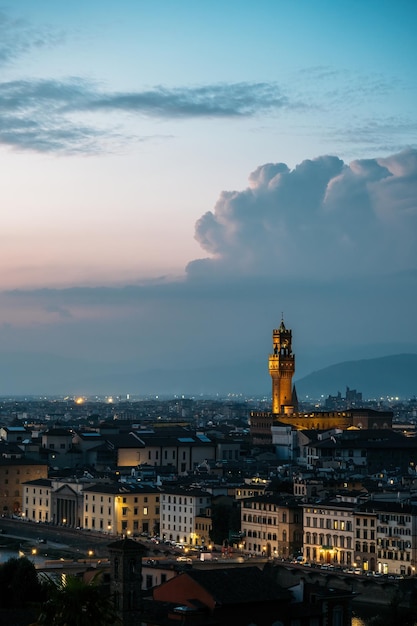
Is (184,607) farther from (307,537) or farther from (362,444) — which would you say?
A: (362,444)

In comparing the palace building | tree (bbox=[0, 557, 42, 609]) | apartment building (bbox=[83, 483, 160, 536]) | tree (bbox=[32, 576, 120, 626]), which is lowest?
tree (bbox=[0, 557, 42, 609])

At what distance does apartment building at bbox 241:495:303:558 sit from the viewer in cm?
7031

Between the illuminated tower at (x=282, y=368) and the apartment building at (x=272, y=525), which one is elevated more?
the illuminated tower at (x=282, y=368)

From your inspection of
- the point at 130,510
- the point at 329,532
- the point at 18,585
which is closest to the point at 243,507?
the point at 329,532

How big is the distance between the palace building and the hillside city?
120mm

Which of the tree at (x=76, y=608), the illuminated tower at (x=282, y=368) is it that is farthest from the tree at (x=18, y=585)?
the illuminated tower at (x=282, y=368)

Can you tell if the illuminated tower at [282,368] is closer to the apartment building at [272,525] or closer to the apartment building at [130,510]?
the apartment building at [130,510]

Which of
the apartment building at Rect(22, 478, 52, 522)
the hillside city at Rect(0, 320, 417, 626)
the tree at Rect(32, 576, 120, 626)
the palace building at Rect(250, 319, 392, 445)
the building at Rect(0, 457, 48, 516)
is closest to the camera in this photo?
the tree at Rect(32, 576, 120, 626)

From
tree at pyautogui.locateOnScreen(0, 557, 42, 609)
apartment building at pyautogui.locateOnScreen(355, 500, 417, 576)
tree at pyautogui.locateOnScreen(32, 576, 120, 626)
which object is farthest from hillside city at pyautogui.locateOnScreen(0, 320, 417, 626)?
tree at pyautogui.locateOnScreen(32, 576, 120, 626)

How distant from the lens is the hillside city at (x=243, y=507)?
3838 centimetres

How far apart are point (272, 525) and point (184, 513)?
23.1 feet

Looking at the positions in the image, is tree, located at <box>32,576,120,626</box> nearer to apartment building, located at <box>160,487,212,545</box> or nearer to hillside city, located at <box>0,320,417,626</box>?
hillside city, located at <box>0,320,417,626</box>

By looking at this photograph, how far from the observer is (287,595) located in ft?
126

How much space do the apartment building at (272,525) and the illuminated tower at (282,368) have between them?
47443mm
